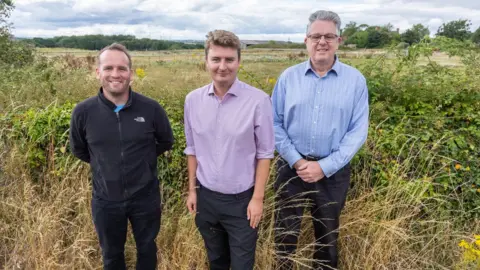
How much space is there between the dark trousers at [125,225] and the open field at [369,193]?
1.10ft

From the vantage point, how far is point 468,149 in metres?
3.37

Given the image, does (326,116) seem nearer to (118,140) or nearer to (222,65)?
(222,65)

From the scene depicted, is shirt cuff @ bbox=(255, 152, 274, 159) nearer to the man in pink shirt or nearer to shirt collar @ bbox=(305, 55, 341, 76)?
the man in pink shirt

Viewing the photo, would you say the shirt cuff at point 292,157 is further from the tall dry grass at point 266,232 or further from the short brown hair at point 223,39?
the short brown hair at point 223,39

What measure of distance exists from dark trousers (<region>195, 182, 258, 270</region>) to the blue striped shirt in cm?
56

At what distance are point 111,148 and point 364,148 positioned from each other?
2.31 m

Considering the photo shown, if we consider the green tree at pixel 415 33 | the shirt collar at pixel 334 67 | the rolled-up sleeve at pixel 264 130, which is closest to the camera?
the rolled-up sleeve at pixel 264 130

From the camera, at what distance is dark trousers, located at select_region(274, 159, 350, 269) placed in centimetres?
257

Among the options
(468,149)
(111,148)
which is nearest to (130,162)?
(111,148)

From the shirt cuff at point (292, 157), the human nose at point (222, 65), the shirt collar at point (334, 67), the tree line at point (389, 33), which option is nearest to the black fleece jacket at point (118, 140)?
the human nose at point (222, 65)

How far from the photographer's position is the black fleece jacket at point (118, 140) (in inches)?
93.9

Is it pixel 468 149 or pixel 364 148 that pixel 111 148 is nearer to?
pixel 364 148

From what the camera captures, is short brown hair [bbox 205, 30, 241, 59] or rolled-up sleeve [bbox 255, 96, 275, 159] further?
rolled-up sleeve [bbox 255, 96, 275, 159]

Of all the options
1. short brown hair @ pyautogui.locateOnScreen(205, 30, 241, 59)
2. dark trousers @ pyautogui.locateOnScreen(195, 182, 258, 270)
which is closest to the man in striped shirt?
dark trousers @ pyautogui.locateOnScreen(195, 182, 258, 270)
